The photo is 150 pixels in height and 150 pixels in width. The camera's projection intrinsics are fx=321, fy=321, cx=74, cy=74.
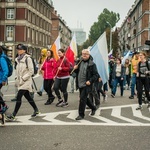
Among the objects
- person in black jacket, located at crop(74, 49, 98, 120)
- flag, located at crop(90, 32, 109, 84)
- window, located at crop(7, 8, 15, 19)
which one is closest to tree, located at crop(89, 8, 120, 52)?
window, located at crop(7, 8, 15, 19)

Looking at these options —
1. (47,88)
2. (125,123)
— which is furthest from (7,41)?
(125,123)

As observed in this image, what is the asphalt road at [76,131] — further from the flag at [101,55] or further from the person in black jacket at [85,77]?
the flag at [101,55]

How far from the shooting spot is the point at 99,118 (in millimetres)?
7984

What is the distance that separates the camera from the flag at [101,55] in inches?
375

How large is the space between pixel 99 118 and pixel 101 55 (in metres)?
2.33

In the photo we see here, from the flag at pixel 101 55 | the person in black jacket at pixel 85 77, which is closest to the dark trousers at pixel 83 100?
the person in black jacket at pixel 85 77

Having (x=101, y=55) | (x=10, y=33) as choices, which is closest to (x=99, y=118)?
(x=101, y=55)

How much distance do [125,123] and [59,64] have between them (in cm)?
347

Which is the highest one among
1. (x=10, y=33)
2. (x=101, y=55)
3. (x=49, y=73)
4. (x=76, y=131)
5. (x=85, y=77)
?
(x=10, y=33)

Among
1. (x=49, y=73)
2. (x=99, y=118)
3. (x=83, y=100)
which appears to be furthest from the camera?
(x=49, y=73)

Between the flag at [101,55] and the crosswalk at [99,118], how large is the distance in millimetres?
1179

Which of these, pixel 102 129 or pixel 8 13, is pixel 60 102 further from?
pixel 8 13

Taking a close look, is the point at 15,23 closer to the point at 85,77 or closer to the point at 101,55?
the point at 101,55

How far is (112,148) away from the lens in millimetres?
5227
